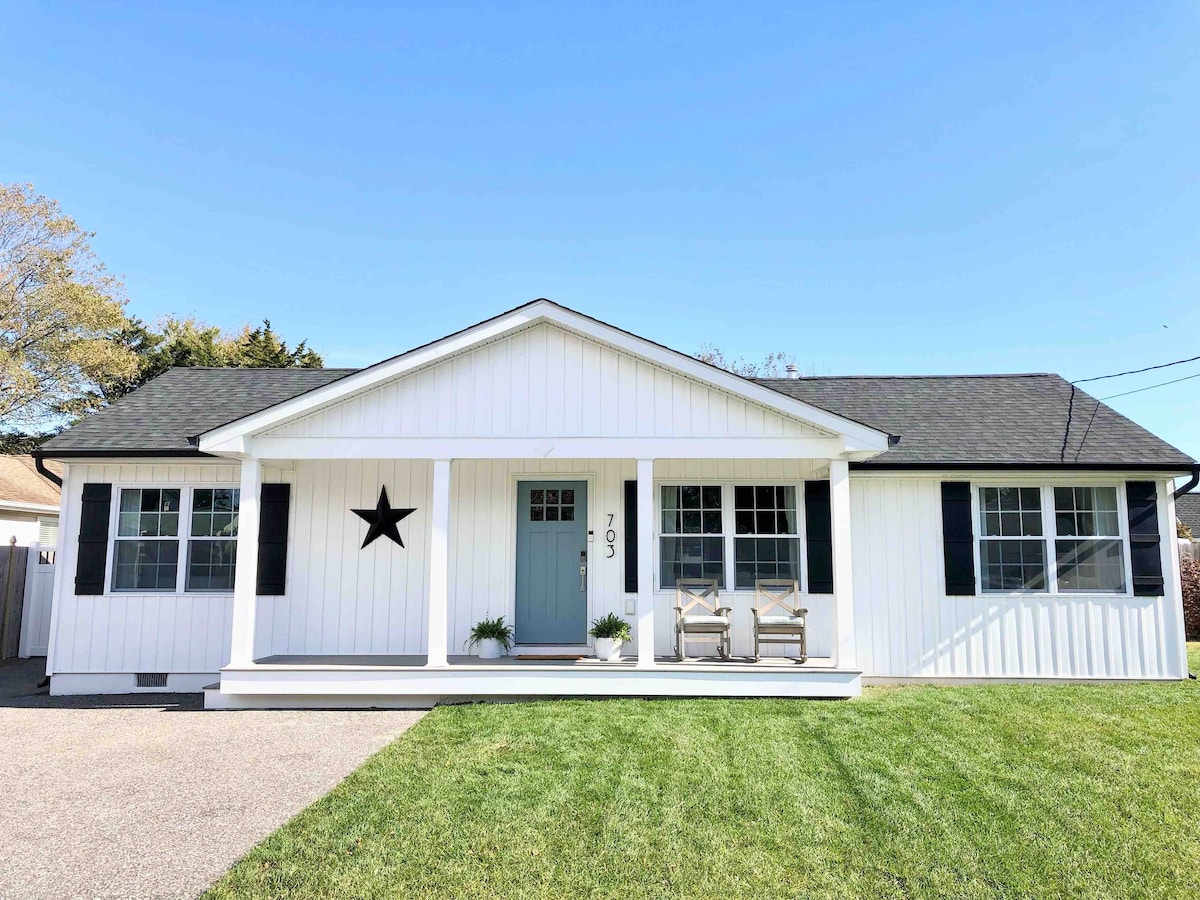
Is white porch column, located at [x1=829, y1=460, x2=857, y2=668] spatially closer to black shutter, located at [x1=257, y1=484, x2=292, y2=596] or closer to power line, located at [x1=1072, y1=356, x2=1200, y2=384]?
power line, located at [x1=1072, y1=356, x2=1200, y2=384]

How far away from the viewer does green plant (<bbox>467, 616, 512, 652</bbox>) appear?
27.5ft

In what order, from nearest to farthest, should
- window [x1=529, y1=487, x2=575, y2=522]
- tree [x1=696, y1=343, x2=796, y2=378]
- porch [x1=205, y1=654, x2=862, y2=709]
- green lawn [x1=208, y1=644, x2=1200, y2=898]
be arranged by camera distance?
1. green lawn [x1=208, y1=644, x2=1200, y2=898]
2. porch [x1=205, y1=654, x2=862, y2=709]
3. window [x1=529, y1=487, x2=575, y2=522]
4. tree [x1=696, y1=343, x2=796, y2=378]

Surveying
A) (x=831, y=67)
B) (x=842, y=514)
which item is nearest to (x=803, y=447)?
(x=842, y=514)

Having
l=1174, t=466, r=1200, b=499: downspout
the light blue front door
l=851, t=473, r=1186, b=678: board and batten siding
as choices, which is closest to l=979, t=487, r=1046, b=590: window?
l=851, t=473, r=1186, b=678: board and batten siding

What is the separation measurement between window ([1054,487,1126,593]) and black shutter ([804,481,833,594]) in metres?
2.50

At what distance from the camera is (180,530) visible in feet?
28.4

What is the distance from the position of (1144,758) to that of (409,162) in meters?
13.1

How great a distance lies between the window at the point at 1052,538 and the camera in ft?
27.6

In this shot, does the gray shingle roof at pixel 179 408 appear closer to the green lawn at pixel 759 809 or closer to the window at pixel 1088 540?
the green lawn at pixel 759 809

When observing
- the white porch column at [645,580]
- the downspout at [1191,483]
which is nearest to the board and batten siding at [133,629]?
the white porch column at [645,580]

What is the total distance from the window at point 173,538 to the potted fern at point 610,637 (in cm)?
423

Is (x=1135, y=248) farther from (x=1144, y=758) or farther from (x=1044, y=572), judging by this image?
(x=1144, y=758)

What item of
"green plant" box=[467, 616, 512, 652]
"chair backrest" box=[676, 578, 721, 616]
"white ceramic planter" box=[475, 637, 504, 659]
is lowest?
"white ceramic planter" box=[475, 637, 504, 659]

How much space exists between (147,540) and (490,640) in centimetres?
414
